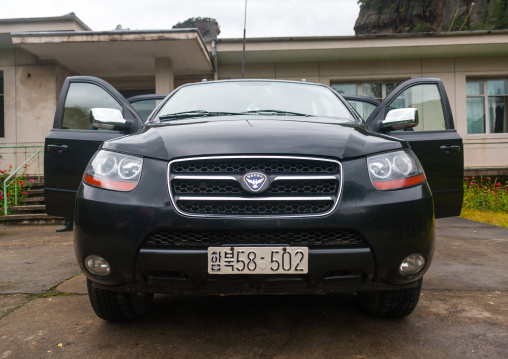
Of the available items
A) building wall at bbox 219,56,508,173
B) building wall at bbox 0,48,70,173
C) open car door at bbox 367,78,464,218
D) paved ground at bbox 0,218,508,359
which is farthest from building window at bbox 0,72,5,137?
open car door at bbox 367,78,464,218

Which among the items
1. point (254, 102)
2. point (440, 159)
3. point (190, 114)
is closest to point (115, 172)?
point (190, 114)

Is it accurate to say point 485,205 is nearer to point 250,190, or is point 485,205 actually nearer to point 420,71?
point 420,71

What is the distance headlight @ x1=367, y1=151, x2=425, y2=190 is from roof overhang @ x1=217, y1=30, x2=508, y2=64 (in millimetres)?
9495

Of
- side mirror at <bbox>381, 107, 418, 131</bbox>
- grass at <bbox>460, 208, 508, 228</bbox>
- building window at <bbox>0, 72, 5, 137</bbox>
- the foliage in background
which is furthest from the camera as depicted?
building window at <bbox>0, 72, 5, 137</bbox>

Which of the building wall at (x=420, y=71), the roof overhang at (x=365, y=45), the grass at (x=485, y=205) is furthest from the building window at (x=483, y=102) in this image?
the grass at (x=485, y=205)

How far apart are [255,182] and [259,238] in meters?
0.24

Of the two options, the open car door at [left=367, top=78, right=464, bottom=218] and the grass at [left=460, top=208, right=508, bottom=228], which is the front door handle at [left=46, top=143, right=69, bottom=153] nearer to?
the open car door at [left=367, top=78, right=464, bottom=218]

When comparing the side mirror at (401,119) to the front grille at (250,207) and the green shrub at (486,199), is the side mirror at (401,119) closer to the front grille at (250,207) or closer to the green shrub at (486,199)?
the front grille at (250,207)

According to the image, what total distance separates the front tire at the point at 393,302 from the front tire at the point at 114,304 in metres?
1.29

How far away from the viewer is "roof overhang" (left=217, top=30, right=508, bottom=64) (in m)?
11.1

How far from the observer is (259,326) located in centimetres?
240

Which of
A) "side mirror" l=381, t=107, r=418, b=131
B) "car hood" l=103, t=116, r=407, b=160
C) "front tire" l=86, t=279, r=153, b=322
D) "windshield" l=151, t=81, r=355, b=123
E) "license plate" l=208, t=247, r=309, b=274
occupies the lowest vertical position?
"front tire" l=86, t=279, r=153, b=322

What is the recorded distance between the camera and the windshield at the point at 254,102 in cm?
297

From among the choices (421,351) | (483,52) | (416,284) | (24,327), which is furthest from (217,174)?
(483,52)
